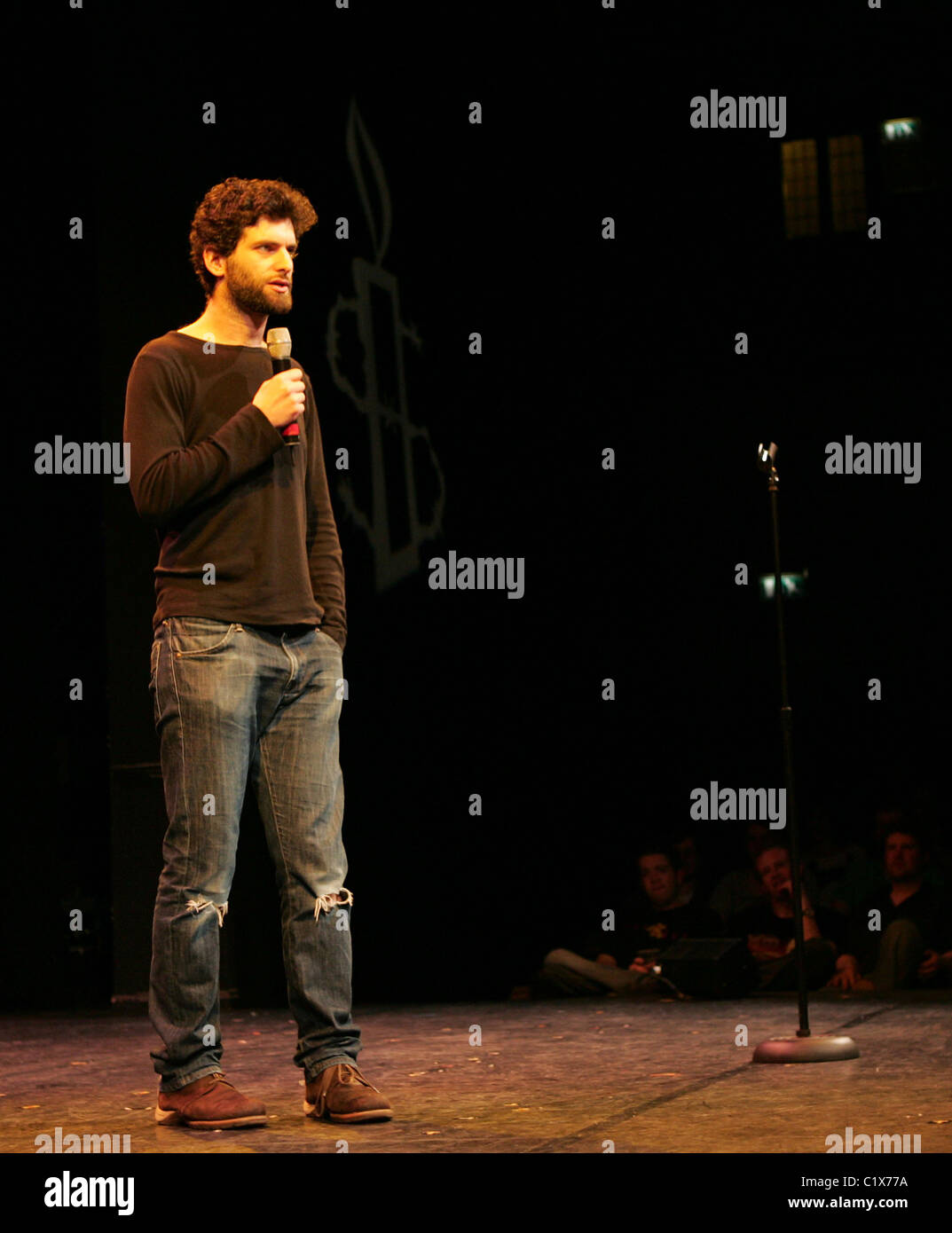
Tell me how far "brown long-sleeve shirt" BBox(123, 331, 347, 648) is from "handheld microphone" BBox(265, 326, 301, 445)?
2cm

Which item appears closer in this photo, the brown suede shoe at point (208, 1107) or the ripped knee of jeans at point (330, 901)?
the brown suede shoe at point (208, 1107)

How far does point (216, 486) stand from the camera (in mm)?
3055

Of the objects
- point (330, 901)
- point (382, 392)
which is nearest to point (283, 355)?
point (330, 901)

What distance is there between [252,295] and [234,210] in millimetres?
164

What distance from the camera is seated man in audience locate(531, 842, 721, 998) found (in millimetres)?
6609

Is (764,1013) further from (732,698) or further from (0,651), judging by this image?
(732,698)

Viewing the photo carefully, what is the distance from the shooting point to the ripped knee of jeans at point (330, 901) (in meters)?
3.11

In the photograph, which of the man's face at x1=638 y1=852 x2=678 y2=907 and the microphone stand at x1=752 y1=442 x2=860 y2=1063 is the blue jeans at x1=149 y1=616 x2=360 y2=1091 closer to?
the microphone stand at x1=752 y1=442 x2=860 y2=1063

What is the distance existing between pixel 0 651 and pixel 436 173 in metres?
2.60

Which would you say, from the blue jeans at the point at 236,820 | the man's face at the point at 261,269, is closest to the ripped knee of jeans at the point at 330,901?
the blue jeans at the point at 236,820

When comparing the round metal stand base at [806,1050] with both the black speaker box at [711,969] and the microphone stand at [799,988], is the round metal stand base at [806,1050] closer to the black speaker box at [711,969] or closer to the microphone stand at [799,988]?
the microphone stand at [799,988]

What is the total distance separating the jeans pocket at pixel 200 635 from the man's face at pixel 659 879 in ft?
13.7

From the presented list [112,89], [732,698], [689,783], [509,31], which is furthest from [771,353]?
[112,89]

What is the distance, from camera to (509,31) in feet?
24.4
